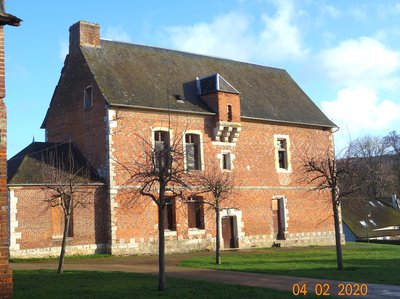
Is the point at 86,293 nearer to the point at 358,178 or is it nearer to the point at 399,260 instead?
the point at 358,178

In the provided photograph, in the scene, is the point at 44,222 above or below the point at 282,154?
below

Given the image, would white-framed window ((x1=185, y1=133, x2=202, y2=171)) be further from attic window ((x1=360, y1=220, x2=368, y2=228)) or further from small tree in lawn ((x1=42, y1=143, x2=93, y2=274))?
attic window ((x1=360, y1=220, x2=368, y2=228))

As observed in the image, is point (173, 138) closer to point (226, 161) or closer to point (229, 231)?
point (226, 161)

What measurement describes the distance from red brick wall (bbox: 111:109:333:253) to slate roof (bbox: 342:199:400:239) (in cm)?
1314

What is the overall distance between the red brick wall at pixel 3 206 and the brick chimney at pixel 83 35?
2079 cm

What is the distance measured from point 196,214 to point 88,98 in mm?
8777

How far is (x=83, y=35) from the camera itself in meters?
29.6

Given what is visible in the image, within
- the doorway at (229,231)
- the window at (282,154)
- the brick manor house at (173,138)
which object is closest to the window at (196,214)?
the brick manor house at (173,138)

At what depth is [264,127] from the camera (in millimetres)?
32812

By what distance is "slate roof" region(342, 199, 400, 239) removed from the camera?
47.7 meters

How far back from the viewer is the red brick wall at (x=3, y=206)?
28.4 ft

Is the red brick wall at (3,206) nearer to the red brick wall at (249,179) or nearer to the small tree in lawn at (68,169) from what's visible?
→ the small tree in lawn at (68,169)

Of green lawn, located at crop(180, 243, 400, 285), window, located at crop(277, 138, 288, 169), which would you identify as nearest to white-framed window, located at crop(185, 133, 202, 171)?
window, located at crop(277, 138, 288, 169)

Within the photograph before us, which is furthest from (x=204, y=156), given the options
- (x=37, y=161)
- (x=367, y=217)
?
(x=367, y=217)
